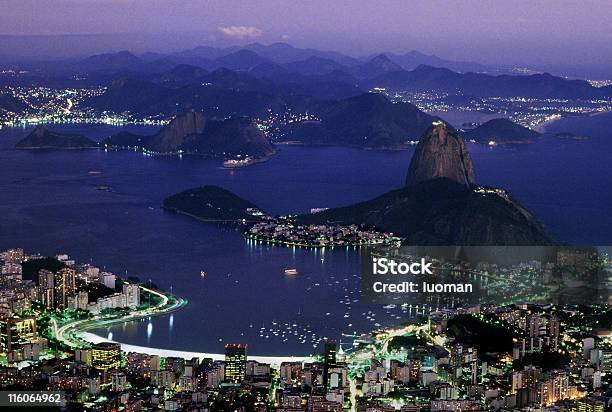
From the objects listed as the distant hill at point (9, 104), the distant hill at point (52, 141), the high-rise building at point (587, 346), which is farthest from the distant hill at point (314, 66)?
the high-rise building at point (587, 346)

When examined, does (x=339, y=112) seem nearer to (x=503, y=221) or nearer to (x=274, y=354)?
(x=503, y=221)

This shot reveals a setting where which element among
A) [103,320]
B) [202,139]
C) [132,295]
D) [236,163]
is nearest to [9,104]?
[202,139]

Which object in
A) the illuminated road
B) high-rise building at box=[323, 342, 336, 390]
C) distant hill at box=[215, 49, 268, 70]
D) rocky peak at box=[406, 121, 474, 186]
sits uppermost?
distant hill at box=[215, 49, 268, 70]

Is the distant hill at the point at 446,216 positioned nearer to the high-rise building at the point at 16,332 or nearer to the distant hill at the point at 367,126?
the high-rise building at the point at 16,332

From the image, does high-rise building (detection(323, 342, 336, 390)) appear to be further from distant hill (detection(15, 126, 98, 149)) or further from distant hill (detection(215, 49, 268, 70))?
distant hill (detection(215, 49, 268, 70))

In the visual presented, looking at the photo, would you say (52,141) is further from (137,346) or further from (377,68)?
(377,68)

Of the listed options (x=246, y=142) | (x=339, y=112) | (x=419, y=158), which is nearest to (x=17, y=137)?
(x=246, y=142)

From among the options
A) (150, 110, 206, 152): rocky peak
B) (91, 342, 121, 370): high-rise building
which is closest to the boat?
(150, 110, 206, 152): rocky peak
